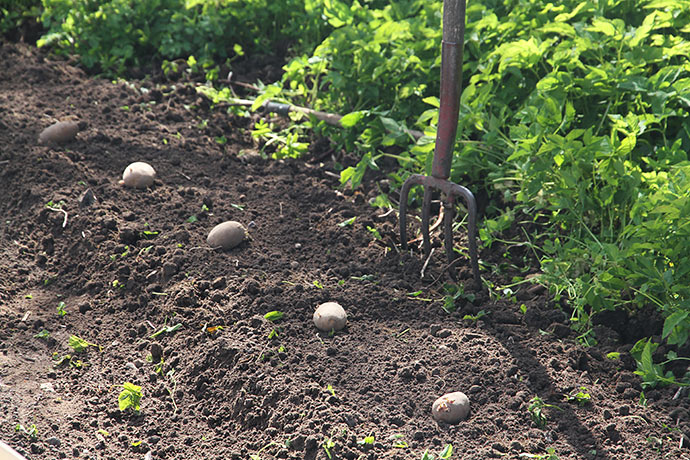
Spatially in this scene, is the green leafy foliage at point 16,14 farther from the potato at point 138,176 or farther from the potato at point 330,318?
the potato at point 330,318

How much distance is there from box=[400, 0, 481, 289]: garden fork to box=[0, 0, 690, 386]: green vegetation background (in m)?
0.20

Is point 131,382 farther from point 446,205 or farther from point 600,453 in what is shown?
point 600,453

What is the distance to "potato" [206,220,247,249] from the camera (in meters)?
2.98

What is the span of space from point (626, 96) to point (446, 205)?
921 mm

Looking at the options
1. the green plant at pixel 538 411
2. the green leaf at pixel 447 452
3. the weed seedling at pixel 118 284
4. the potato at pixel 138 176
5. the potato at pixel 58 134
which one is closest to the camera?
the green leaf at pixel 447 452

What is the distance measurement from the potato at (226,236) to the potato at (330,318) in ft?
1.78

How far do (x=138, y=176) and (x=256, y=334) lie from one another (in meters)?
1.12

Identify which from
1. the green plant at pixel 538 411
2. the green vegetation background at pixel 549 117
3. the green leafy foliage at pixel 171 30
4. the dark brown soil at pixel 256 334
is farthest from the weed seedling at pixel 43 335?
the green leafy foliage at pixel 171 30

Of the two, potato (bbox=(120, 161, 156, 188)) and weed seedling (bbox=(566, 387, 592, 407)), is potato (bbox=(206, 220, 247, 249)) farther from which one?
weed seedling (bbox=(566, 387, 592, 407))

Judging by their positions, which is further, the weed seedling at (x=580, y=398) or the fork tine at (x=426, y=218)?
the fork tine at (x=426, y=218)

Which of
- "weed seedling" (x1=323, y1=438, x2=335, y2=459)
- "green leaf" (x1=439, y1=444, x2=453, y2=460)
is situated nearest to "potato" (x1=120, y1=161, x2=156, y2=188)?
"weed seedling" (x1=323, y1=438, x2=335, y2=459)

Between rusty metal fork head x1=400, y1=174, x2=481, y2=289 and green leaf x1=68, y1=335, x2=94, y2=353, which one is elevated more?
rusty metal fork head x1=400, y1=174, x2=481, y2=289

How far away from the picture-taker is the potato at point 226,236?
2.98 m

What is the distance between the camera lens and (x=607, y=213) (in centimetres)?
278
